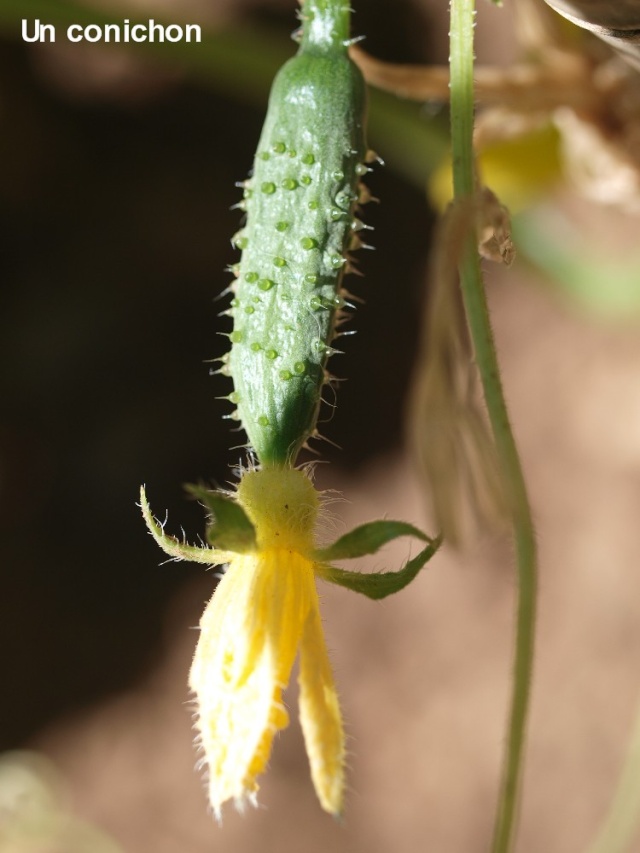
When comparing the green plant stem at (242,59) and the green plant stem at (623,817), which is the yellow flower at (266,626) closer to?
the green plant stem at (242,59)

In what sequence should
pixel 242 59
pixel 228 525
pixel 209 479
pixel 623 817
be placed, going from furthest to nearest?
pixel 209 479 → pixel 623 817 → pixel 242 59 → pixel 228 525

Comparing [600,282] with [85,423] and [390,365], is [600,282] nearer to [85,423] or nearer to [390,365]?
[390,365]

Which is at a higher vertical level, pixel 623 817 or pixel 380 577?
pixel 380 577

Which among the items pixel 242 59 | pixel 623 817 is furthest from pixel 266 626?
pixel 623 817

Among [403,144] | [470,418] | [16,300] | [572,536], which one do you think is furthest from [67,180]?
[470,418]

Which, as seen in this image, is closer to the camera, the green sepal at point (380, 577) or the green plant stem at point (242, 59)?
the green sepal at point (380, 577)

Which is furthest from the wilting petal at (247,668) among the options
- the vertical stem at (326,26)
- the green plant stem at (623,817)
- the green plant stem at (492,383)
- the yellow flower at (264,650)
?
the green plant stem at (623,817)

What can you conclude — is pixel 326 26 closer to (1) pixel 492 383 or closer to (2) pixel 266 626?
(1) pixel 492 383
